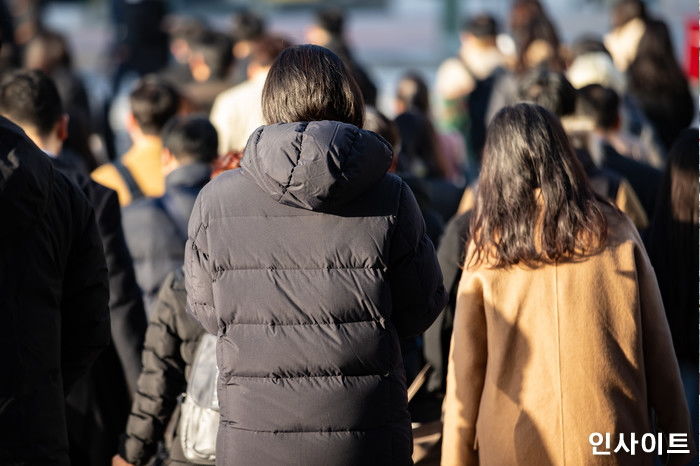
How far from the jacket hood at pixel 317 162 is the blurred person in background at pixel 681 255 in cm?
170

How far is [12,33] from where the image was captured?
11.8m

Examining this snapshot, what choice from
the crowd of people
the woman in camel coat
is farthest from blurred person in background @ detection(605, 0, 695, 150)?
the woman in camel coat

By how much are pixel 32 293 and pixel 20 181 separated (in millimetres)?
309

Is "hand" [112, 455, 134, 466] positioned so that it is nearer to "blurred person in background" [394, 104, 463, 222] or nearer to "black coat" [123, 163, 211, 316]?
"black coat" [123, 163, 211, 316]

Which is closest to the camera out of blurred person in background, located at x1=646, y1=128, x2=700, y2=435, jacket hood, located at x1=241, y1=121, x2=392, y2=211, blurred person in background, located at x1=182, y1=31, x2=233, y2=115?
jacket hood, located at x1=241, y1=121, x2=392, y2=211

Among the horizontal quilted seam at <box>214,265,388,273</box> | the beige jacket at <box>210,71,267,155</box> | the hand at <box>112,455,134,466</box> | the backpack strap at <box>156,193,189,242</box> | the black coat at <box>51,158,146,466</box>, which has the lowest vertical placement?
the hand at <box>112,455,134,466</box>

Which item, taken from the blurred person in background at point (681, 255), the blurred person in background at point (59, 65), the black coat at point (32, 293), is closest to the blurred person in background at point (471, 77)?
the blurred person in background at point (59, 65)

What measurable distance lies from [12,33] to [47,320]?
363 inches

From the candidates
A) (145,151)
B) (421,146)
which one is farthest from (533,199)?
(421,146)

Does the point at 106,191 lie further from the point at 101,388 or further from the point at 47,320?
the point at 47,320

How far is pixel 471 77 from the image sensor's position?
31.9ft

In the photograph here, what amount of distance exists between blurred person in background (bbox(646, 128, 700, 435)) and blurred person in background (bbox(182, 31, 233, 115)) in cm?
496

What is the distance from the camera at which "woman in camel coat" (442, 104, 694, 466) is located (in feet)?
11.8

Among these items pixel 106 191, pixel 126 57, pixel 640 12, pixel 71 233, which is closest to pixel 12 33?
pixel 126 57
